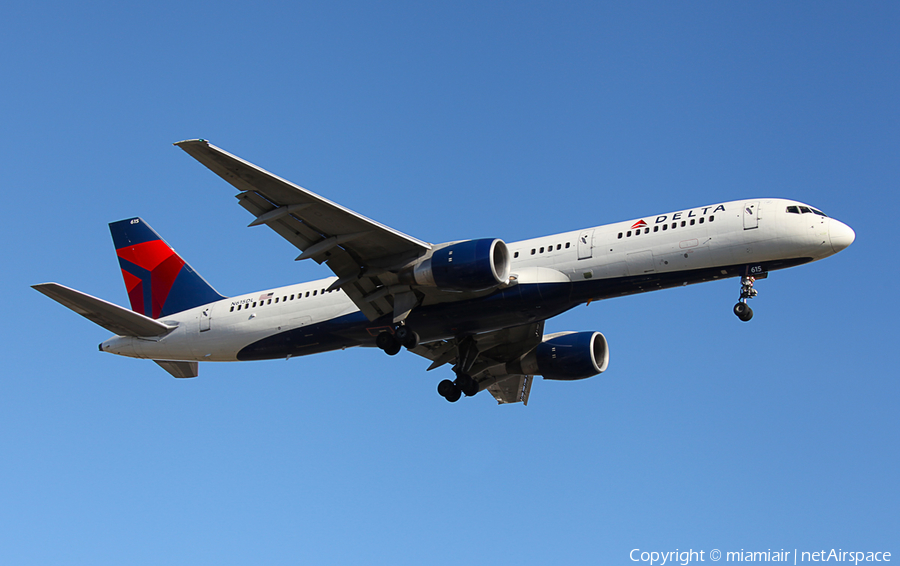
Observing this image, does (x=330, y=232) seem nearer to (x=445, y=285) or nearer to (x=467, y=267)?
(x=445, y=285)

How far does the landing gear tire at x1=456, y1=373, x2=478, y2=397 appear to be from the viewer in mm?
33938

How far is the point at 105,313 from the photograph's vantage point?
32.0 meters

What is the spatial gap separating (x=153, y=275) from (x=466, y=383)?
528 inches

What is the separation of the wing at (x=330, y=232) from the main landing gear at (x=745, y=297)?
387 inches

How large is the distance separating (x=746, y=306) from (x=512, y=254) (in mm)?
7513

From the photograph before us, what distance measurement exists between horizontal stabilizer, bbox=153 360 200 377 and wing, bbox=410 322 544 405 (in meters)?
8.71

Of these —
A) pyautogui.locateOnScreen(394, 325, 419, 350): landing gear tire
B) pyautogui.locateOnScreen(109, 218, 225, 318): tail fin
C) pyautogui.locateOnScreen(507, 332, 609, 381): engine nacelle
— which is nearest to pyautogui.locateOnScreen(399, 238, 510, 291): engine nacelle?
pyautogui.locateOnScreen(394, 325, 419, 350): landing gear tire

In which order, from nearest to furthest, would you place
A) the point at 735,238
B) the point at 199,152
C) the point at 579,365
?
1. the point at 199,152
2. the point at 735,238
3. the point at 579,365

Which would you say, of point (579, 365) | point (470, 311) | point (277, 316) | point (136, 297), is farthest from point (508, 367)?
point (136, 297)

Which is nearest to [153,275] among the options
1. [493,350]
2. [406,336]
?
[406,336]

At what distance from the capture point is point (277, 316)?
32.3 metres

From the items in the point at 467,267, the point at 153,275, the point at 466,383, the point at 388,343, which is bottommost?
the point at 388,343

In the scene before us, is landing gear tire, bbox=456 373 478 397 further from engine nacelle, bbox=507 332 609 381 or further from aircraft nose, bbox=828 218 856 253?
aircraft nose, bbox=828 218 856 253

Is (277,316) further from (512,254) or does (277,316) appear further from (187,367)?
(512,254)
